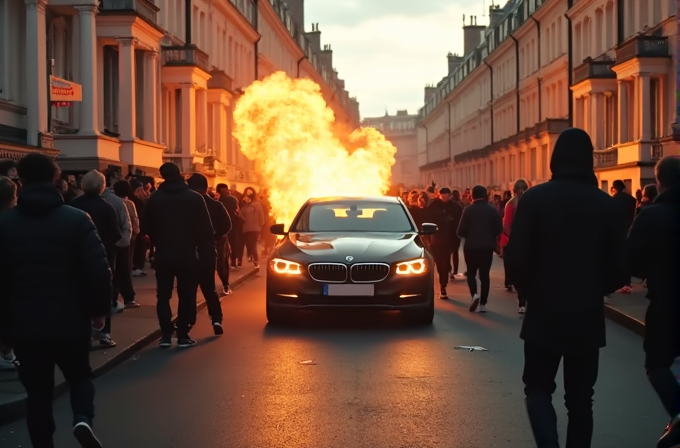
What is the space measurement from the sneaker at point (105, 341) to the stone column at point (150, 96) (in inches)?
794

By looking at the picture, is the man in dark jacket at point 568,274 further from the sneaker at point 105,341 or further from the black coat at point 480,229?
the black coat at point 480,229

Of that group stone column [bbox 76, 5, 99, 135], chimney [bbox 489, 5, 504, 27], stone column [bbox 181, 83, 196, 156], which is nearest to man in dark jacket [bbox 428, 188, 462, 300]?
stone column [bbox 76, 5, 99, 135]

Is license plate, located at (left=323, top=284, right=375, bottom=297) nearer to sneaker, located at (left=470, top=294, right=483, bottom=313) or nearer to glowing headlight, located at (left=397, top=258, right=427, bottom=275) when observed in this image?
glowing headlight, located at (left=397, top=258, right=427, bottom=275)

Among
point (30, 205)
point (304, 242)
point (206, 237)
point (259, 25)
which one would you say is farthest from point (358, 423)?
point (259, 25)

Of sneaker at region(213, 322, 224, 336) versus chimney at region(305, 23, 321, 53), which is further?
chimney at region(305, 23, 321, 53)

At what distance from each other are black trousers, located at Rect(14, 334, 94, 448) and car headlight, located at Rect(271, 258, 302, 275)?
5993mm

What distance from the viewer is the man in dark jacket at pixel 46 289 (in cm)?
510

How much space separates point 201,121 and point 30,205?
31909 mm

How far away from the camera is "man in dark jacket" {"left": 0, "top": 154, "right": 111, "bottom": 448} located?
510 cm

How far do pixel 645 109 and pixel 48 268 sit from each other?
31553 millimetres

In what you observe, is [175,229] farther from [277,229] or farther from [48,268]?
[48,268]

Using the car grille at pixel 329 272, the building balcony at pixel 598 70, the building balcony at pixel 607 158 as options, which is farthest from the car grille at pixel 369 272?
the building balcony at pixel 598 70

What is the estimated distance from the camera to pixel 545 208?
16.1ft

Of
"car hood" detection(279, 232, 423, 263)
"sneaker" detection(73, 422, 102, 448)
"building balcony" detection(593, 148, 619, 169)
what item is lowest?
"sneaker" detection(73, 422, 102, 448)
